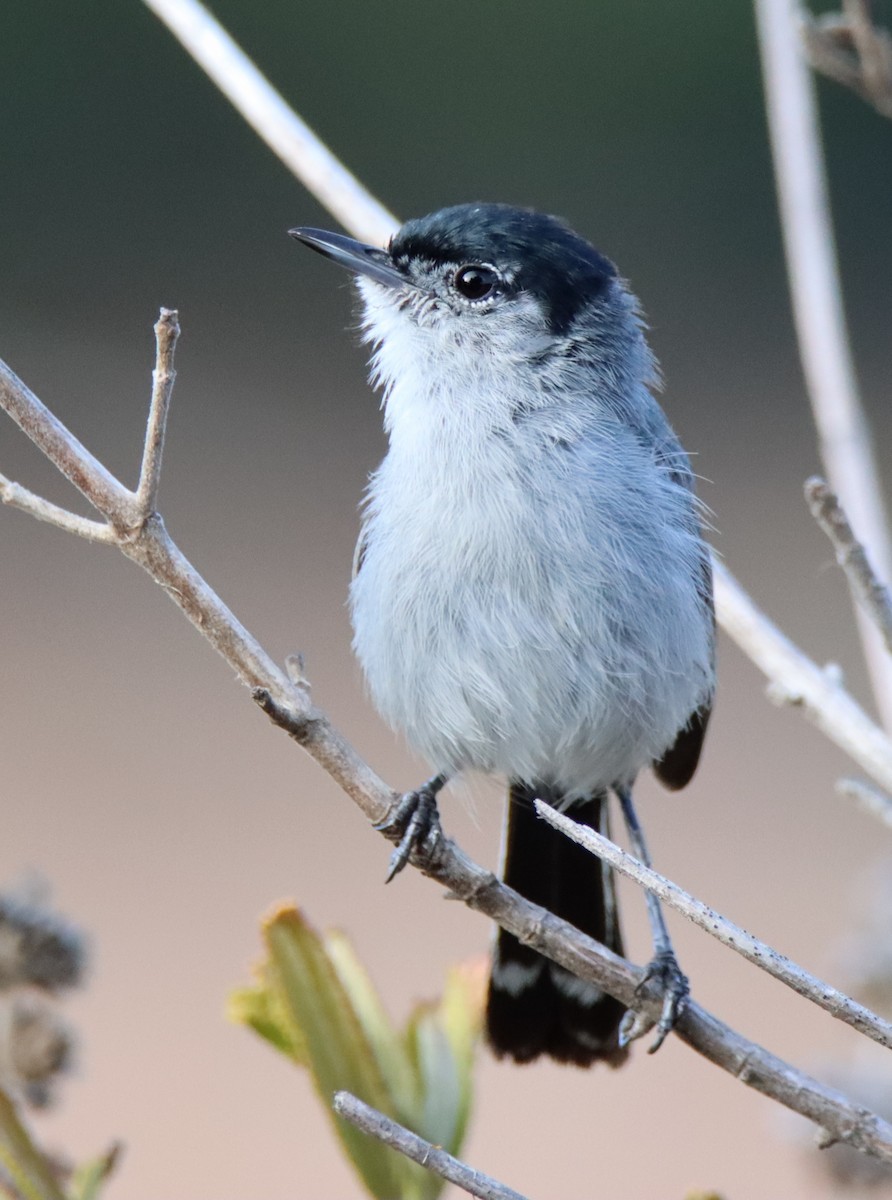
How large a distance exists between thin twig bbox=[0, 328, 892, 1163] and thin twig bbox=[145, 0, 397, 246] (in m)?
0.91

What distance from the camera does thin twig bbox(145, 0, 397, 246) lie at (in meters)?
2.12

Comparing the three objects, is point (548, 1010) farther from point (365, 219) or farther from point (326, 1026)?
point (365, 219)

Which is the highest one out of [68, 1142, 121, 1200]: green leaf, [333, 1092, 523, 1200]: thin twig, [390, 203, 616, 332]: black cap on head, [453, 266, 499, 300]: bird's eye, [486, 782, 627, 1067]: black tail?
[390, 203, 616, 332]: black cap on head

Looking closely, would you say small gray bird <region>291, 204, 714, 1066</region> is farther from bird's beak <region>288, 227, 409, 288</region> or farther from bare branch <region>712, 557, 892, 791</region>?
bare branch <region>712, 557, 892, 791</region>

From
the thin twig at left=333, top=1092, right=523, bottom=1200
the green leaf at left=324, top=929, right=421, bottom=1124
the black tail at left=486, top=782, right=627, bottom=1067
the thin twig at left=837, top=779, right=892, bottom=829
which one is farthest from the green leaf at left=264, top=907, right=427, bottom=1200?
the black tail at left=486, top=782, right=627, bottom=1067

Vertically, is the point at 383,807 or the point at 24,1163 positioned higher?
the point at 383,807

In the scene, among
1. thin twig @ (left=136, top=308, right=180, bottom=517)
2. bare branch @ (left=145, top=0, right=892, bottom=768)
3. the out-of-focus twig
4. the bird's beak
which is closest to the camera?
thin twig @ (left=136, top=308, right=180, bottom=517)

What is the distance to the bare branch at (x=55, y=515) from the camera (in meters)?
1.35

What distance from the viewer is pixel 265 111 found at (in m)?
2.11

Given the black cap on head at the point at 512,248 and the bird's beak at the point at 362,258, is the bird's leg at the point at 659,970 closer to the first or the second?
the black cap on head at the point at 512,248

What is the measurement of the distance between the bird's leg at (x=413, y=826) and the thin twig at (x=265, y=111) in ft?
2.99

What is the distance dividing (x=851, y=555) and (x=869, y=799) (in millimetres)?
264

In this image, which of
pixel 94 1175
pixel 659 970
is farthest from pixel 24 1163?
pixel 659 970

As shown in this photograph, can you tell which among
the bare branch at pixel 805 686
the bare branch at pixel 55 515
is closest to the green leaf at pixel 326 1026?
the bare branch at pixel 55 515
